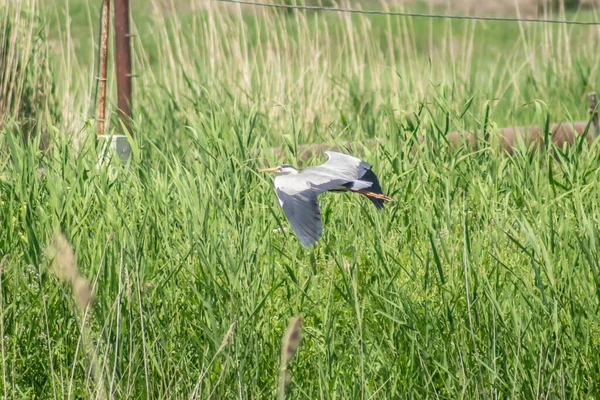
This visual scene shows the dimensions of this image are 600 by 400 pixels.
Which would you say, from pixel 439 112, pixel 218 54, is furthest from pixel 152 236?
pixel 218 54

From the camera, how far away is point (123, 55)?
12.5ft

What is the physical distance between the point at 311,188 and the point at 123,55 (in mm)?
1971

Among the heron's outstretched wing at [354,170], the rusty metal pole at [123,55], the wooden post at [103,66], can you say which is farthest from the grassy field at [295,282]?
the rusty metal pole at [123,55]

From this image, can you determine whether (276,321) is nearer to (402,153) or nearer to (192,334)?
(192,334)

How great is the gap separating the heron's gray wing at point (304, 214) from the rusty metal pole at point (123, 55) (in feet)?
6.11

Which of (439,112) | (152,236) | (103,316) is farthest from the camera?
(439,112)

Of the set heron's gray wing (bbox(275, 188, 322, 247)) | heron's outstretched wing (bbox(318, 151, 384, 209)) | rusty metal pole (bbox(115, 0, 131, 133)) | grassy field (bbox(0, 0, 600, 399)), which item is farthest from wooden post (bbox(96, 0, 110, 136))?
heron's gray wing (bbox(275, 188, 322, 247))

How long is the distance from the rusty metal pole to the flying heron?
160 centimetres

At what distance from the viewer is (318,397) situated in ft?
6.30

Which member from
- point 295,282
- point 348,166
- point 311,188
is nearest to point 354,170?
point 348,166

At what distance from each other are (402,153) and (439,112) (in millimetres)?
832

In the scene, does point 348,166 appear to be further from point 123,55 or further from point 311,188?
point 123,55

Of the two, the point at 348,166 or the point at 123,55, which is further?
the point at 123,55

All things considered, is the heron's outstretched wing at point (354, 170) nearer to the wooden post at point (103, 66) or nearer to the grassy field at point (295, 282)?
the grassy field at point (295, 282)
